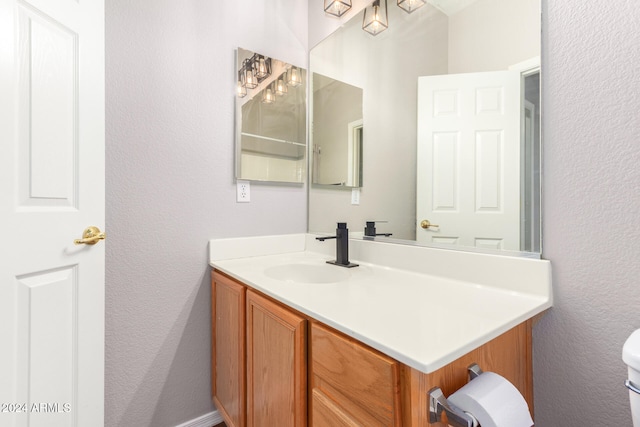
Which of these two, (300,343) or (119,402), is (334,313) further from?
(119,402)

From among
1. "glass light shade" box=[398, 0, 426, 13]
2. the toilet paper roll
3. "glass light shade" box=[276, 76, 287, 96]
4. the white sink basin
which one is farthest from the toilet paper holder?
"glass light shade" box=[276, 76, 287, 96]

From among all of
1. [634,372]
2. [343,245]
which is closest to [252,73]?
[343,245]

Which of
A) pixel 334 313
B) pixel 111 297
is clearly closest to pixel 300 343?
pixel 334 313

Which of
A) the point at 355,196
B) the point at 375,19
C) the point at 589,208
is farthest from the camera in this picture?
the point at 355,196

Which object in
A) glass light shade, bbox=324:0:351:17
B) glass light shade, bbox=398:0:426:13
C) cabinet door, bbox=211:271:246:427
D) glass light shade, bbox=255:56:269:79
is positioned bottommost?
cabinet door, bbox=211:271:246:427

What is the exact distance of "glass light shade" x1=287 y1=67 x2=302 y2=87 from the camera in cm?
176

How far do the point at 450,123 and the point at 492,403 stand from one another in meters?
0.95

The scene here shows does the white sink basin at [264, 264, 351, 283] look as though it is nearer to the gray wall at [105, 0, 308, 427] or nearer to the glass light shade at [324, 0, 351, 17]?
the gray wall at [105, 0, 308, 427]

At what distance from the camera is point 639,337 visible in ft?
2.18

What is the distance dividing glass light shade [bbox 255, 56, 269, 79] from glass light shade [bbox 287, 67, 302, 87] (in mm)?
163

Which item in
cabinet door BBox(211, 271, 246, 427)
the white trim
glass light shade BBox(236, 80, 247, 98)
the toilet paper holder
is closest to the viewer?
the toilet paper holder

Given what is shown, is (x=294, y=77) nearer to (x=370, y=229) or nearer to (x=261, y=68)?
(x=261, y=68)

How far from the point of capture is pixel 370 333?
63 cm

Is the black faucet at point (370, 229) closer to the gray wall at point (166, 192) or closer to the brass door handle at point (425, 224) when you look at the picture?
the brass door handle at point (425, 224)
